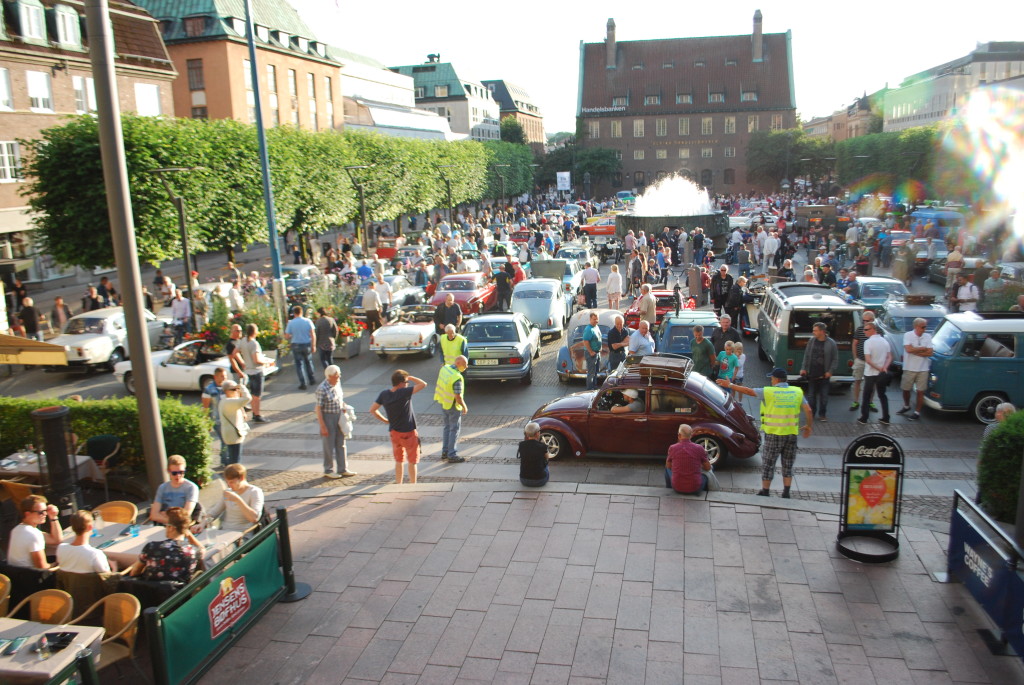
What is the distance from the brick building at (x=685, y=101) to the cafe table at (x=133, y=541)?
3302 inches

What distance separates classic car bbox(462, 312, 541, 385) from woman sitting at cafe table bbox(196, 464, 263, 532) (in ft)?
26.7

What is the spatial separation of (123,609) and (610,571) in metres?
4.51

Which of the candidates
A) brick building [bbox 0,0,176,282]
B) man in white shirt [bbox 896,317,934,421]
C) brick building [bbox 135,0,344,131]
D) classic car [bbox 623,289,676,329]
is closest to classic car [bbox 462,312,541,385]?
classic car [bbox 623,289,676,329]

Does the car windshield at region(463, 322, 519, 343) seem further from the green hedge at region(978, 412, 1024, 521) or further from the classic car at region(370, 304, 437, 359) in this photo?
the green hedge at region(978, 412, 1024, 521)

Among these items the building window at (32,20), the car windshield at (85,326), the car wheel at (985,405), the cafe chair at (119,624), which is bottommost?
the car wheel at (985,405)

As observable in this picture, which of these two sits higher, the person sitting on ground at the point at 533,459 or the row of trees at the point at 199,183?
the row of trees at the point at 199,183

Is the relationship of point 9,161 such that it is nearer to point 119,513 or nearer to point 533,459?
point 119,513

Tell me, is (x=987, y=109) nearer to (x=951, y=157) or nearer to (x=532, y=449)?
(x=951, y=157)

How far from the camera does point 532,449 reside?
10328mm

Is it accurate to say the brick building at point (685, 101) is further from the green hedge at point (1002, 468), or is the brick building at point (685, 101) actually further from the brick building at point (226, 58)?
the green hedge at point (1002, 468)

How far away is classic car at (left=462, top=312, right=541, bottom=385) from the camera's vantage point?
16078 mm

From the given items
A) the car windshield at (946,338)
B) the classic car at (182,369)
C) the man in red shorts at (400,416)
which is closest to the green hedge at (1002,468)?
the car windshield at (946,338)

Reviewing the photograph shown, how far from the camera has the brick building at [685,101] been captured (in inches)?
3396

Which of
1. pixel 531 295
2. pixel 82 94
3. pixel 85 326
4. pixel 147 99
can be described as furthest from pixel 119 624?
pixel 147 99
